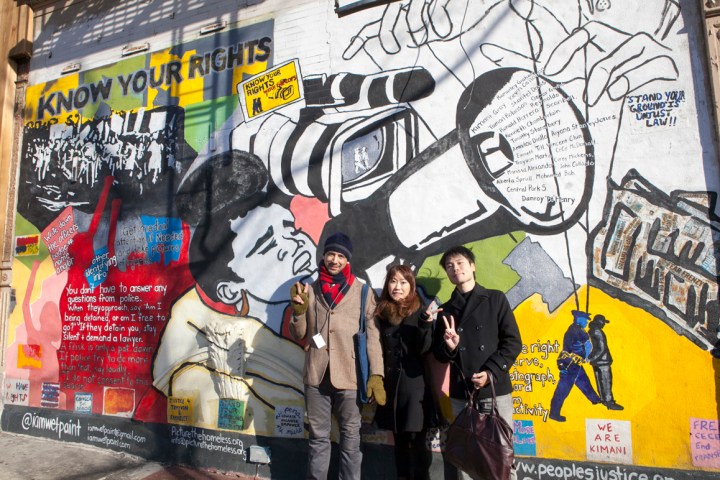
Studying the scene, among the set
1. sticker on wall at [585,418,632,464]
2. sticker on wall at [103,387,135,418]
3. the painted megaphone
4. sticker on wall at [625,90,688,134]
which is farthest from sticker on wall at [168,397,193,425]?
sticker on wall at [625,90,688,134]

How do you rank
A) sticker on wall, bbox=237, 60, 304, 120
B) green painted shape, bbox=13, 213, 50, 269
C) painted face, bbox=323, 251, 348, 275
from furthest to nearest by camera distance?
1. green painted shape, bbox=13, 213, 50, 269
2. sticker on wall, bbox=237, 60, 304, 120
3. painted face, bbox=323, 251, 348, 275

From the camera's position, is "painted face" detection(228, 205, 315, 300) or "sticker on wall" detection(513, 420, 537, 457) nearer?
"sticker on wall" detection(513, 420, 537, 457)

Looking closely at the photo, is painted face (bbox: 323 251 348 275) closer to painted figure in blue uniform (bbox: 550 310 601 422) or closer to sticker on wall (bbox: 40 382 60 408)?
painted figure in blue uniform (bbox: 550 310 601 422)

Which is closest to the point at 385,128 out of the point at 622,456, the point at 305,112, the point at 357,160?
the point at 357,160

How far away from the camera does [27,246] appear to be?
6254mm

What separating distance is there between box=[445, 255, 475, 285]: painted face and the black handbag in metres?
0.68

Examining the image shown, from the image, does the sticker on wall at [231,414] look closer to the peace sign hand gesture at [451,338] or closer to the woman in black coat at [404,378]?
the woman in black coat at [404,378]

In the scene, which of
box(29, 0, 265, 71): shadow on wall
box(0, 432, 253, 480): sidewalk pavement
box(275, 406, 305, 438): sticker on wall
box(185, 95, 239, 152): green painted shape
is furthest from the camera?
box(29, 0, 265, 71): shadow on wall

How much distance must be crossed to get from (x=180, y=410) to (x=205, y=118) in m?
2.84

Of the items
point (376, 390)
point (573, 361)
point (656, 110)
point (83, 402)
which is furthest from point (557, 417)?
point (83, 402)

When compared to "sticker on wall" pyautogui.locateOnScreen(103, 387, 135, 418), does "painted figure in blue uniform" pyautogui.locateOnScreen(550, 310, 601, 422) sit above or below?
above

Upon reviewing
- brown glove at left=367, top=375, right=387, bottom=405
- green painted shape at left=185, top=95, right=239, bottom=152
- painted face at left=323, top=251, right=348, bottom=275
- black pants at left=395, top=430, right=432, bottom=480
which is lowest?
black pants at left=395, top=430, right=432, bottom=480

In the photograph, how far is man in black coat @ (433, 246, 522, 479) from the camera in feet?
10.7

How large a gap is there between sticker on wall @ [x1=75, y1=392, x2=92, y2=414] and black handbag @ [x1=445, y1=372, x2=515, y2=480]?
163 inches
